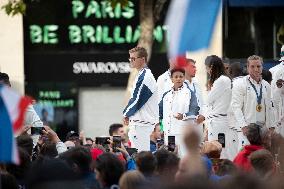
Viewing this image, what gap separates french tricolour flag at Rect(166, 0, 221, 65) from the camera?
11.4 m

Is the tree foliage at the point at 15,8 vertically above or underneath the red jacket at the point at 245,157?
above

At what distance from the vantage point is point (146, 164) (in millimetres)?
11961

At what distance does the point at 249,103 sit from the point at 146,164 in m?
5.64

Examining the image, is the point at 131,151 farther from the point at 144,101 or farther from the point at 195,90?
the point at 195,90

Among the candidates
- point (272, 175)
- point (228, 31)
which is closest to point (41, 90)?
point (228, 31)

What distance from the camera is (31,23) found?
30750mm

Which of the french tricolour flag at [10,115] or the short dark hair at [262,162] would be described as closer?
the french tricolour flag at [10,115]

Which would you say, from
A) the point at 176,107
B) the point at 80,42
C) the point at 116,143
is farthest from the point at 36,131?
the point at 80,42

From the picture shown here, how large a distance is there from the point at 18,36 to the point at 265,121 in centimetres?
1402

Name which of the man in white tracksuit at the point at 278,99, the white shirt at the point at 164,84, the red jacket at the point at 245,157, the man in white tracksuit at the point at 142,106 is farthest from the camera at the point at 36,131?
the man in white tracksuit at the point at 278,99

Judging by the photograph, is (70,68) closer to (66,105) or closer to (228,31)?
(66,105)

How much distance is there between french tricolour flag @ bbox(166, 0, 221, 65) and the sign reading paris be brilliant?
19005 mm

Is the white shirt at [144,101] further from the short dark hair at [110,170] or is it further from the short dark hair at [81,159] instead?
the short dark hair at [110,170]

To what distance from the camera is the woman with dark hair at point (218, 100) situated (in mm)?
17562
